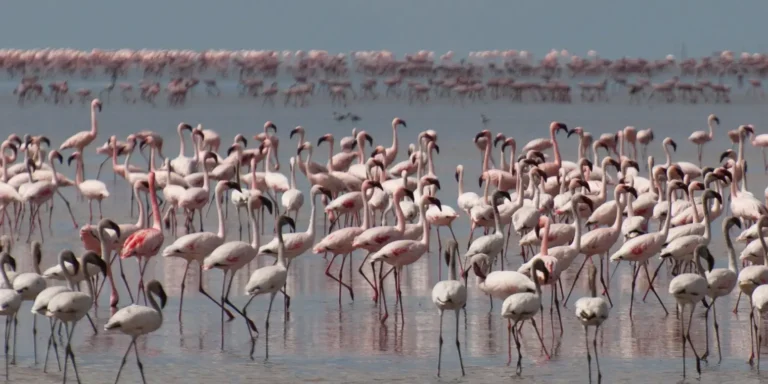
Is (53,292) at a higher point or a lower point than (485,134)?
lower

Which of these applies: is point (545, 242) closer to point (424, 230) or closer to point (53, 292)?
point (424, 230)

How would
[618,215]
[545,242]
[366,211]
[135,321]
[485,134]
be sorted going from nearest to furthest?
[135,321]
[545,242]
[618,215]
[366,211]
[485,134]

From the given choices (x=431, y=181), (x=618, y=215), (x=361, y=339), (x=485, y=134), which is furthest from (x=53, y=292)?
(x=485, y=134)

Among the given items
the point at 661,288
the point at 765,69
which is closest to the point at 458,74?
the point at 765,69

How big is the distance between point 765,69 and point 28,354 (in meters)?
45.7

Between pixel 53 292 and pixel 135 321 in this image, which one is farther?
pixel 53 292

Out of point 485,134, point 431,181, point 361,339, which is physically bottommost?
point 361,339

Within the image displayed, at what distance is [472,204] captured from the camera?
12.3m

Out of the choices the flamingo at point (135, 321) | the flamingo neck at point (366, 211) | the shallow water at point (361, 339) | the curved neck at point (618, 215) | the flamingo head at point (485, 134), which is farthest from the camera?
the flamingo head at point (485, 134)

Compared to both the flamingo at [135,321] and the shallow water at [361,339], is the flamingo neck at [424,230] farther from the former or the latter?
the flamingo at [135,321]

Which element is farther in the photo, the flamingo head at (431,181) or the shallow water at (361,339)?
the flamingo head at (431,181)

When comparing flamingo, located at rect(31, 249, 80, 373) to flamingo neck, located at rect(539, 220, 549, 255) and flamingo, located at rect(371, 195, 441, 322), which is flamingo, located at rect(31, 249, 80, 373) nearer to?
flamingo, located at rect(371, 195, 441, 322)

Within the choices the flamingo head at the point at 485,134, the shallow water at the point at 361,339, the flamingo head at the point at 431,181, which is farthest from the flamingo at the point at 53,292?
the flamingo head at the point at 485,134

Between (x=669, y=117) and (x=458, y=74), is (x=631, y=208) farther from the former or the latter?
(x=458, y=74)
